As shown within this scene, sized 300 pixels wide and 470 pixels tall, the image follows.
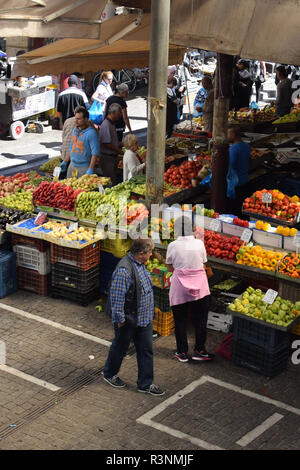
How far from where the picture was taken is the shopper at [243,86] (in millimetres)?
18906

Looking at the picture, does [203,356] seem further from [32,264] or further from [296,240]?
[32,264]

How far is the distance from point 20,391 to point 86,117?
525cm

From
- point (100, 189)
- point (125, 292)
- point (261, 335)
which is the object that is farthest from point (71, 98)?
point (125, 292)

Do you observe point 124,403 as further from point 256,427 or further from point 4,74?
point 4,74

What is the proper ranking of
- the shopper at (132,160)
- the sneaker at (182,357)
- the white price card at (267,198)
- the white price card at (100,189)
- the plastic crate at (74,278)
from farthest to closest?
the shopper at (132,160) → the white price card at (100,189) → the plastic crate at (74,278) → the white price card at (267,198) → the sneaker at (182,357)

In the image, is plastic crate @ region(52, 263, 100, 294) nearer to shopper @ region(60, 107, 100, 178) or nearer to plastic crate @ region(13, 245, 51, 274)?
plastic crate @ region(13, 245, 51, 274)

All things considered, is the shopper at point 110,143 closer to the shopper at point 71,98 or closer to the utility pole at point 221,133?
the utility pole at point 221,133

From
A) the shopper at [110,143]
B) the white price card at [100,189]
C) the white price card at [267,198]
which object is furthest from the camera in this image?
the shopper at [110,143]

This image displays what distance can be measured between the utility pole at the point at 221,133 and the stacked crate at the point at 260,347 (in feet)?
10.5

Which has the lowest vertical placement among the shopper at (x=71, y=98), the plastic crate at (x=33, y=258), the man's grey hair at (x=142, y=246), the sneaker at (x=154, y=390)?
the sneaker at (x=154, y=390)

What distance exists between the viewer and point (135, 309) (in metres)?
7.40

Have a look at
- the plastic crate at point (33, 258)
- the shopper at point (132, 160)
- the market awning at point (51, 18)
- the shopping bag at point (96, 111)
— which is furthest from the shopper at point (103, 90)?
the plastic crate at point (33, 258)

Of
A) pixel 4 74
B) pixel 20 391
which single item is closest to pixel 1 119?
pixel 4 74

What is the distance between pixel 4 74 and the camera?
18453 millimetres
